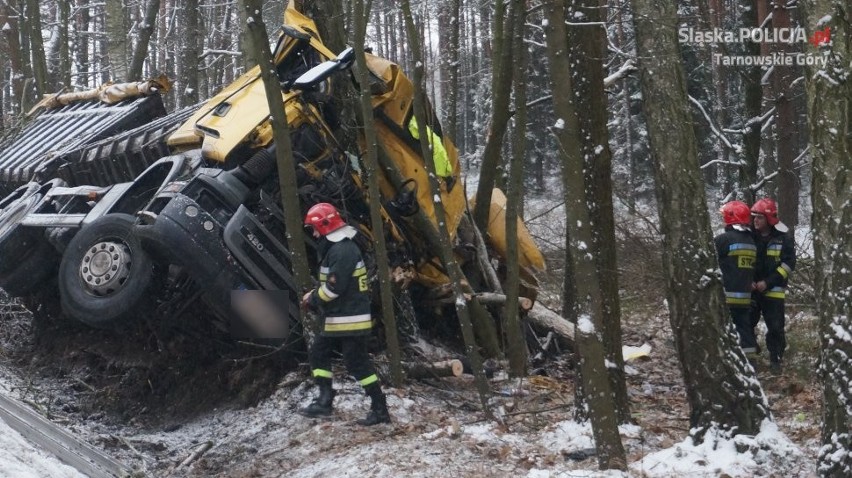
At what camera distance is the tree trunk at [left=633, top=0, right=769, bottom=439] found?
5.61 meters

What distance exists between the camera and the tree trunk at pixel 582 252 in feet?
17.3

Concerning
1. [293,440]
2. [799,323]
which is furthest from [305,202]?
[799,323]

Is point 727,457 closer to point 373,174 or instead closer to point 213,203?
point 373,174

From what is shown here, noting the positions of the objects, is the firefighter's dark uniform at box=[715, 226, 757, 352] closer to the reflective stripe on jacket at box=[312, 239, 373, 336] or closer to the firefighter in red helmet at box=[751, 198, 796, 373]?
the firefighter in red helmet at box=[751, 198, 796, 373]

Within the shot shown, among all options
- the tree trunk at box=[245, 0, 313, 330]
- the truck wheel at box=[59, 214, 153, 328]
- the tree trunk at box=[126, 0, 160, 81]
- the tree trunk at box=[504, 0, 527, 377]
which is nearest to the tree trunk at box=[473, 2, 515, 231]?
the tree trunk at box=[504, 0, 527, 377]

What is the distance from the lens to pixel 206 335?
25.8 ft

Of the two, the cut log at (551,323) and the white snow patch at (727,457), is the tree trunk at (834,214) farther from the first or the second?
the cut log at (551,323)

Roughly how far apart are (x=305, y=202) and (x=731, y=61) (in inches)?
308

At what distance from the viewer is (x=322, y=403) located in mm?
6855

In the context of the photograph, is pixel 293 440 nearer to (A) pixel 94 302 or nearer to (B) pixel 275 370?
(B) pixel 275 370

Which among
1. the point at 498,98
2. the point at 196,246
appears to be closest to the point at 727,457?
the point at 196,246

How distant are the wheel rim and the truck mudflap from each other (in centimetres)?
28

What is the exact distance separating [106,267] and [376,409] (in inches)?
96.5

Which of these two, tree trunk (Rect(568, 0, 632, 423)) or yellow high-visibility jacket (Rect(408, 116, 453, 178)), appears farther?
yellow high-visibility jacket (Rect(408, 116, 453, 178))
